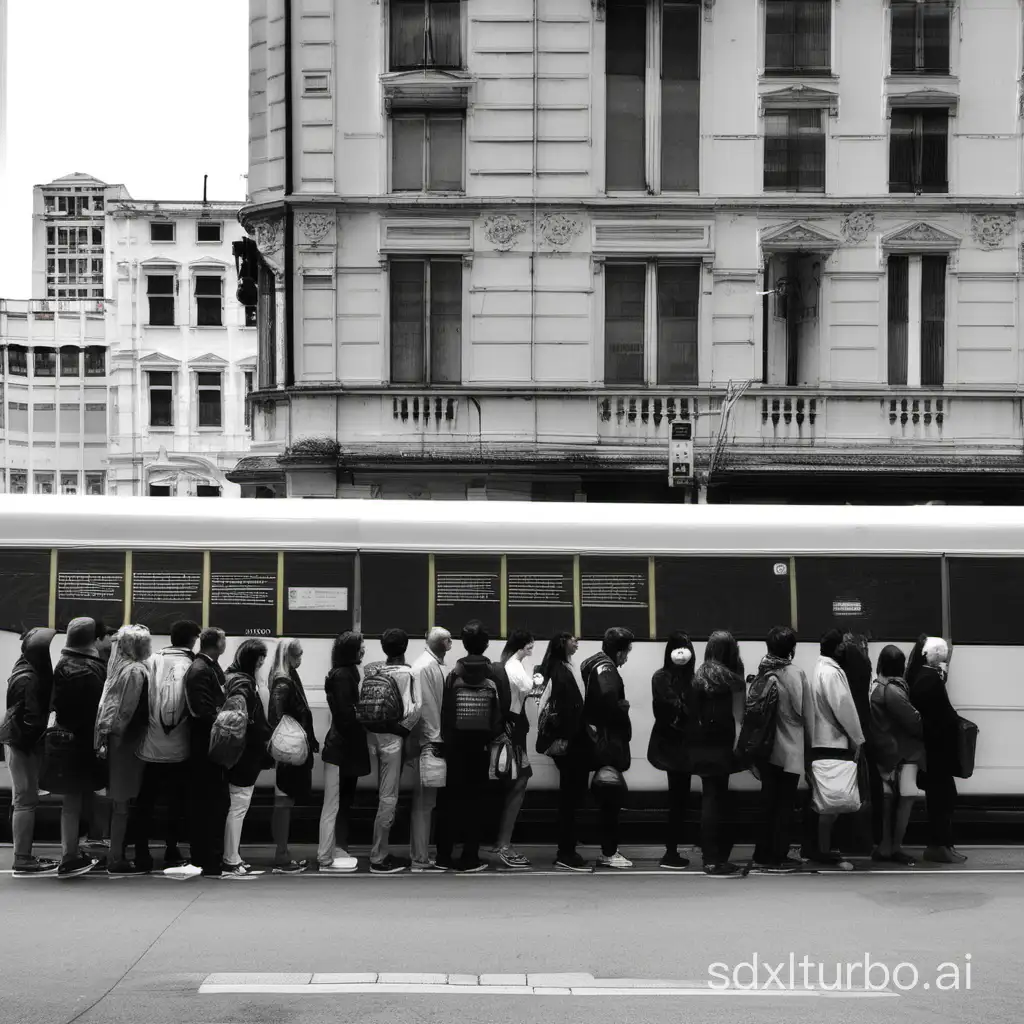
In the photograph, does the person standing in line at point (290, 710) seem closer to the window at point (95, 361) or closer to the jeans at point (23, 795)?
the jeans at point (23, 795)

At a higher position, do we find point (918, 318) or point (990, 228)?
point (990, 228)

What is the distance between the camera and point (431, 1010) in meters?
7.37

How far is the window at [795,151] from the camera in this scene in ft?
74.8

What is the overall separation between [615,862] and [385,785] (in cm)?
176

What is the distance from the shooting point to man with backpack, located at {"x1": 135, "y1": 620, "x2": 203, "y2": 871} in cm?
1098

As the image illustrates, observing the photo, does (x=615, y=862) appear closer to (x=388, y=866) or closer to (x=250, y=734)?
(x=388, y=866)

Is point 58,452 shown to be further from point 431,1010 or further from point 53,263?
point 53,263

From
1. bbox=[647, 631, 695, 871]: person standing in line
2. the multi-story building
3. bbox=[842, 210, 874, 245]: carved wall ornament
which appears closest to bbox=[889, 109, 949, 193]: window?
the multi-story building

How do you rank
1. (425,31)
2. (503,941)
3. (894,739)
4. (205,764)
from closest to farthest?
(503,941) < (205,764) < (894,739) < (425,31)

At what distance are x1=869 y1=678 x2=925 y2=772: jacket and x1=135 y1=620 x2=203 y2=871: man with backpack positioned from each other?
4.96 m

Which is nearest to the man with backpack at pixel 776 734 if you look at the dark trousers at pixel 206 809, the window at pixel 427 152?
the dark trousers at pixel 206 809

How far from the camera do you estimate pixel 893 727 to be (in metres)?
11.7

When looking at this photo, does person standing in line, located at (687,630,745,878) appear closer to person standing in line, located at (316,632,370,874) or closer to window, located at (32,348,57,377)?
person standing in line, located at (316,632,370,874)

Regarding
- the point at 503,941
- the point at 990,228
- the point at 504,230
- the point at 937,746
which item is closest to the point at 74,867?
the point at 503,941
